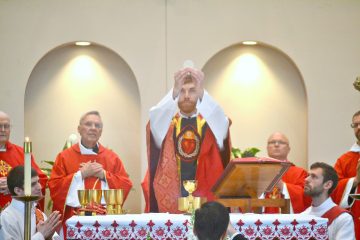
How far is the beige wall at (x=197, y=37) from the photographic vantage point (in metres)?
11.5

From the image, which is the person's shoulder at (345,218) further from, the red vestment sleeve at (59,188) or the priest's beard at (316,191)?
the red vestment sleeve at (59,188)

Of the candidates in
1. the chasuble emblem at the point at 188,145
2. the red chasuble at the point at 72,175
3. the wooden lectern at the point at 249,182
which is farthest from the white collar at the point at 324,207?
the red chasuble at the point at 72,175

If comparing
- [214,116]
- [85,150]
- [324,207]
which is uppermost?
[214,116]

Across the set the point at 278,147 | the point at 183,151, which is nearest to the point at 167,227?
the point at 183,151

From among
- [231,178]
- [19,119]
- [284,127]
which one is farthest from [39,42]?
[231,178]

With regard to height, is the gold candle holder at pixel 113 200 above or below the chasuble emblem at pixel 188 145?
below

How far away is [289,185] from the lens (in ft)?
29.6

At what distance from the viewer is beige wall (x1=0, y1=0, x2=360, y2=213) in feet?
37.7

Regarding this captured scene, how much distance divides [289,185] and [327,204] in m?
1.36

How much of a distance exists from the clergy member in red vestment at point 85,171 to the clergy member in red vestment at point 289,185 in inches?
60.2

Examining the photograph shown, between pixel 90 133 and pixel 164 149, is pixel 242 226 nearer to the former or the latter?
pixel 164 149

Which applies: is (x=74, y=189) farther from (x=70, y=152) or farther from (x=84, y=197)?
(x=84, y=197)

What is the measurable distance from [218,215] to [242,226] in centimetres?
118

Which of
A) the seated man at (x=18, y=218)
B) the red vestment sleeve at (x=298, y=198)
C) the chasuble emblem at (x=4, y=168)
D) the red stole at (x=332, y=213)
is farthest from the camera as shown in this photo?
the chasuble emblem at (x=4, y=168)
